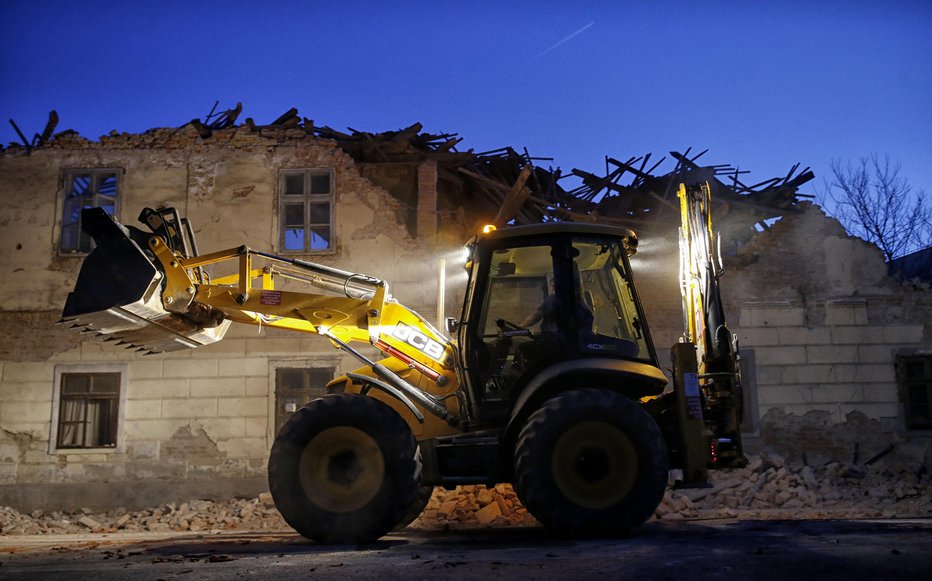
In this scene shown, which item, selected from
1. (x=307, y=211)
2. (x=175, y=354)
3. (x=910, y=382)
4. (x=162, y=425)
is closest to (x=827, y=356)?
(x=910, y=382)

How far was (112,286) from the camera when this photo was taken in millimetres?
5891

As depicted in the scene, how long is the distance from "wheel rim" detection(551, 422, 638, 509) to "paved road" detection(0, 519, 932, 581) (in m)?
0.33

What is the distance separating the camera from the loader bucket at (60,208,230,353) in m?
5.85

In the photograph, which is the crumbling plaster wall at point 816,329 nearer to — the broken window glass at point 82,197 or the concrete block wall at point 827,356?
the concrete block wall at point 827,356

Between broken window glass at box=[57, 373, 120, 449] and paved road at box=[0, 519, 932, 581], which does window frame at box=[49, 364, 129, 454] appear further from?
paved road at box=[0, 519, 932, 581]

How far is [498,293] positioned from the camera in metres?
5.95

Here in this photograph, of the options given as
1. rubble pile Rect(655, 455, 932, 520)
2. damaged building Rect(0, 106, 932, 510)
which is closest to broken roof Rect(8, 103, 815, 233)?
damaged building Rect(0, 106, 932, 510)

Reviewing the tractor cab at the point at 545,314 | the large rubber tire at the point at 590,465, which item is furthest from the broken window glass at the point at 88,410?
the large rubber tire at the point at 590,465

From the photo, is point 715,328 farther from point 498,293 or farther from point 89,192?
point 89,192

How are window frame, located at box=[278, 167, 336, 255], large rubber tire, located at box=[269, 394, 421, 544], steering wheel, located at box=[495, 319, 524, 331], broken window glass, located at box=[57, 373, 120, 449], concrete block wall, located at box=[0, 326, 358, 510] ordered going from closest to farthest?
large rubber tire, located at box=[269, 394, 421, 544] → steering wheel, located at box=[495, 319, 524, 331] → concrete block wall, located at box=[0, 326, 358, 510] → broken window glass, located at box=[57, 373, 120, 449] → window frame, located at box=[278, 167, 336, 255]

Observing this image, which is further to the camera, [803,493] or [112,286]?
[803,493]

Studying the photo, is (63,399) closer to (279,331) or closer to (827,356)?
(279,331)

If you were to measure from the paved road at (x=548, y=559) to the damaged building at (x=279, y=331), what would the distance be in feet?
19.8

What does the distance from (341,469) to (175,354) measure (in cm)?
721
